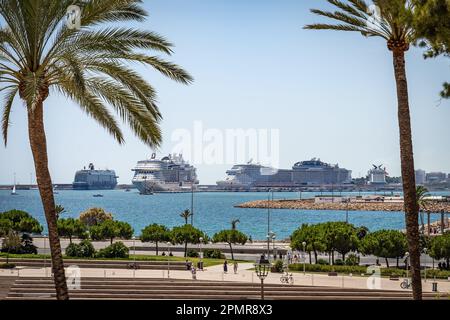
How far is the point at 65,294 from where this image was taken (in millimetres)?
11016

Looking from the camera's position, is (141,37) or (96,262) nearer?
(141,37)

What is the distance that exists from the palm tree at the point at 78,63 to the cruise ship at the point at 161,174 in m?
165

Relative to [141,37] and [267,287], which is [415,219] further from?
[267,287]

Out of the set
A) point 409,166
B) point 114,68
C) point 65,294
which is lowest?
point 65,294

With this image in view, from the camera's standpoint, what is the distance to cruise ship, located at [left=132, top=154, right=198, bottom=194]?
598ft

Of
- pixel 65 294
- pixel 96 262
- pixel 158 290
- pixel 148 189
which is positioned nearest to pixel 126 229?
pixel 96 262

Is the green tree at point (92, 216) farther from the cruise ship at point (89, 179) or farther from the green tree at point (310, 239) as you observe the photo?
the cruise ship at point (89, 179)

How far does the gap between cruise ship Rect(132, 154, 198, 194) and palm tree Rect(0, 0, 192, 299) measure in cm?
16534

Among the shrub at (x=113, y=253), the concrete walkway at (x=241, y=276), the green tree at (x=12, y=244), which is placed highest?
the green tree at (x=12, y=244)

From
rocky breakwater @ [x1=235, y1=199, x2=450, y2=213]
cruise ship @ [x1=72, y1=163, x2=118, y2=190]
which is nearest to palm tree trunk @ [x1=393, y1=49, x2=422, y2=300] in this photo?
rocky breakwater @ [x1=235, y1=199, x2=450, y2=213]

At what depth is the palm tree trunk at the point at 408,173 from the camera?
11.5 metres

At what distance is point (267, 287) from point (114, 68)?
16.0 metres

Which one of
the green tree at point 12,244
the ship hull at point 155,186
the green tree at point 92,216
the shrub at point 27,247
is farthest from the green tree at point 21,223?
the ship hull at point 155,186

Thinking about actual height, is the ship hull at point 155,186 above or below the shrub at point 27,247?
above
